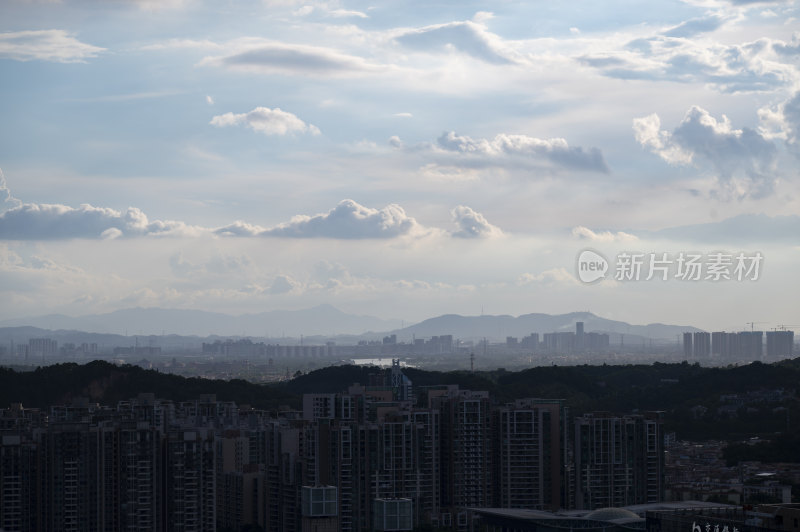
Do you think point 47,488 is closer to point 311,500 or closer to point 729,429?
point 311,500

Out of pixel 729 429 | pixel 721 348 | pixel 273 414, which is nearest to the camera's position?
pixel 273 414

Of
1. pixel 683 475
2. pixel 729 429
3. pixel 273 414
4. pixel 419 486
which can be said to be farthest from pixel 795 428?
pixel 419 486

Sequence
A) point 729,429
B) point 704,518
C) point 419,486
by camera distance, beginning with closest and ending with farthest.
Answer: point 704,518
point 419,486
point 729,429

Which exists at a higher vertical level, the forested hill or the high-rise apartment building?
the forested hill

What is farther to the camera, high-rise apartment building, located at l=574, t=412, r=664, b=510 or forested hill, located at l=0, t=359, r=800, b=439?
forested hill, located at l=0, t=359, r=800, b=439

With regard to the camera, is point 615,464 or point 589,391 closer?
point 615,464

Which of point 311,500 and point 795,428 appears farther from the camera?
point 795,428

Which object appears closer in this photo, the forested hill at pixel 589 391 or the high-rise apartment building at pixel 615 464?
the high-rise apartment building at pixel 615 464

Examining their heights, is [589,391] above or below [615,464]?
above
